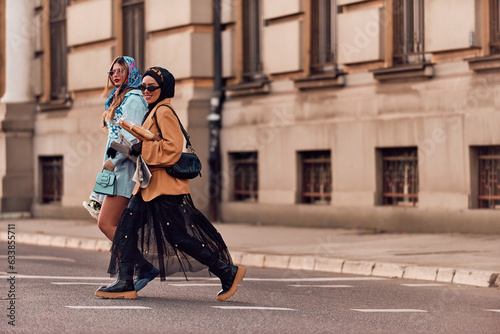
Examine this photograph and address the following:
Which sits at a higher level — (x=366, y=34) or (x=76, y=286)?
(x=366, y=34)

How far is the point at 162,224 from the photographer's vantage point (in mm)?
8305

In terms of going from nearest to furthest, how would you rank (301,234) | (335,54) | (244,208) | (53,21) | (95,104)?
1. (301,234)
2. (335,54)
3. (244,208)
4. (95,104)
5. (53,21)

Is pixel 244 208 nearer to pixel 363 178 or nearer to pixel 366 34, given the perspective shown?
pixel 363 178

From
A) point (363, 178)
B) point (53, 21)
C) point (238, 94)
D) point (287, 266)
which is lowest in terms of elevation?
point (287, 266)

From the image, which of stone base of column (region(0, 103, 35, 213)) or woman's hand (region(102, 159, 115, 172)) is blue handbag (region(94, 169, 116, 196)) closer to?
woman's hand (region(102, 159, 115, 172))

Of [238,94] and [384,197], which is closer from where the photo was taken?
[384,197]

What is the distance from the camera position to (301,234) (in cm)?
1503

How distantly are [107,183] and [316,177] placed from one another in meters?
8.37

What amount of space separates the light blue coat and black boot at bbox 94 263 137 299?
2.11 ft

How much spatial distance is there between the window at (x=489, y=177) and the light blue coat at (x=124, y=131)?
660 cm

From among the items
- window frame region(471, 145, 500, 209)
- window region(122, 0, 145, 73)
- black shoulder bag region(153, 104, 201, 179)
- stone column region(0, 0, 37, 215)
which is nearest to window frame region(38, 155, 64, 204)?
stone column region(0, 0, 37, 215)

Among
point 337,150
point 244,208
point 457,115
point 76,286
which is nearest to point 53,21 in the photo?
point 244,208

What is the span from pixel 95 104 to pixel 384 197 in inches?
273

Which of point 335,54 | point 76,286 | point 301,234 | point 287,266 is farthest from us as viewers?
point 335,54
